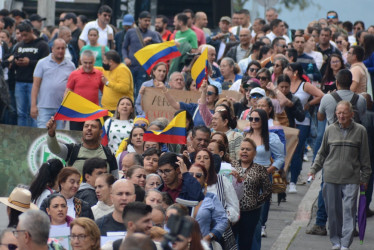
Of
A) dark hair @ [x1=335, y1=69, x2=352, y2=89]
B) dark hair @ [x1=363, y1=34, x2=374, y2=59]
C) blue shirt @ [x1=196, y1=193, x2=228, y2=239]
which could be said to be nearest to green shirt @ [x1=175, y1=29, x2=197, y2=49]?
dark hair @ [x1=363, y1=34, x2=374, y2=59]

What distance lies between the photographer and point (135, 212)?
843 centimetres

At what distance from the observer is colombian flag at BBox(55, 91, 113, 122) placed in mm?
13883

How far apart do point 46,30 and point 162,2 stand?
26.2ft

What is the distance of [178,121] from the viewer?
1330 cm

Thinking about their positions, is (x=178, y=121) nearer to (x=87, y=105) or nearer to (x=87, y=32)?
(x=87, y=105)

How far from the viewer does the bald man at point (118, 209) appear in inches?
367

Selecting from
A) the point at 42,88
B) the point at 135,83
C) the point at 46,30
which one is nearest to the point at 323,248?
the point at 42,88

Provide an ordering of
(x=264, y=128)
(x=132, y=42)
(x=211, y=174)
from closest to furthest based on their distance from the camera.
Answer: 1. (x=211, y=174)
2. (x=264, y=128)
3. (x=132, y=42)

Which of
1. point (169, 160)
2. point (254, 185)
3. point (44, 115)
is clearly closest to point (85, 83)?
point (44, 115)

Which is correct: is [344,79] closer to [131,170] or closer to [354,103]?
[354,103]

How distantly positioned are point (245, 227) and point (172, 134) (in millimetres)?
1681

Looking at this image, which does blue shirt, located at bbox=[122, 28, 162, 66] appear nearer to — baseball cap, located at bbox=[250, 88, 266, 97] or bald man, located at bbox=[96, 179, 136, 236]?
baseball cap, located at bbox=[250, 88, 266, 97]

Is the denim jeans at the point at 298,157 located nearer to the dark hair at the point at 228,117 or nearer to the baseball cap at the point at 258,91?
the baseball cap at the point at 258,91

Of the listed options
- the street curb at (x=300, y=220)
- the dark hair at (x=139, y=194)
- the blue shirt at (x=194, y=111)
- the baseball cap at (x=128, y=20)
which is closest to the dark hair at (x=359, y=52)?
the street curb at (x=300, y=220)
